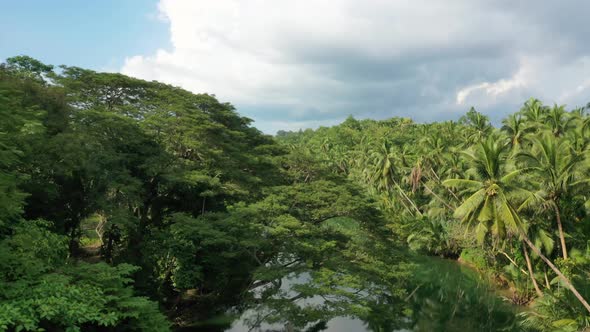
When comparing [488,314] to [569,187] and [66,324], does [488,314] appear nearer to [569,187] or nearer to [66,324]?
[569,187]

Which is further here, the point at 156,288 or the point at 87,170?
the point at 156,288

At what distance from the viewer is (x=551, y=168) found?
21.7 m

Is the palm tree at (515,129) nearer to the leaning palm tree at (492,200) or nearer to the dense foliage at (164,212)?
the leaning palm tree at (492,200)

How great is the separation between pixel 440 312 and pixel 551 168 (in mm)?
11393

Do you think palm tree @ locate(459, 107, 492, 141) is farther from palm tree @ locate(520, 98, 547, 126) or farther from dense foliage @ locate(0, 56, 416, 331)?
dense foliage @ locate(0, 56, 416, 331)

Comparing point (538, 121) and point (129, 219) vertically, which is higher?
point (538, 121)

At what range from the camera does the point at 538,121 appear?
36344 mm

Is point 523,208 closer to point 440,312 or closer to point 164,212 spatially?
point 440,312

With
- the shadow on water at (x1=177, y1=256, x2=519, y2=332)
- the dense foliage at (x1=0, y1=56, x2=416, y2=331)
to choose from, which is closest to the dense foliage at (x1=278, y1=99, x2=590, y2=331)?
the shadow on water at (x1=177, y1=256, x2=519, y2=332)

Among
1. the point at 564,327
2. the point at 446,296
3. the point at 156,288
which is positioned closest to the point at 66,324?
the point at 156,288

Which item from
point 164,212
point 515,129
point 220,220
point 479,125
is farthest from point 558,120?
point 164,212

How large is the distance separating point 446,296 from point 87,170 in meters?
25.8

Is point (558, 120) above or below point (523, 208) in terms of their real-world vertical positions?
above

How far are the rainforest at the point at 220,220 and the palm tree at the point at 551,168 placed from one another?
0.08 meters
